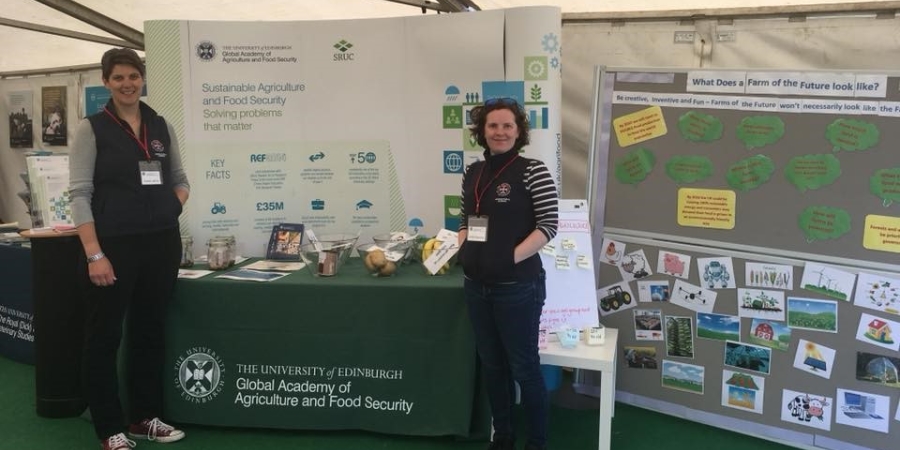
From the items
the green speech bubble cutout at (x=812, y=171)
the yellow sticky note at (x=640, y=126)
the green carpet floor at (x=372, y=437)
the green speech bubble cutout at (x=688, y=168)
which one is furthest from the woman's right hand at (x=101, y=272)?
the green speech bubble cutout at (x=812, y=171)

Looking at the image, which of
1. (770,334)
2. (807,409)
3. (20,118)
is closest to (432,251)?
(770,334)

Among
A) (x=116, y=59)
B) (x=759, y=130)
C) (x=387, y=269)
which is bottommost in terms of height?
(x=387, y=269)

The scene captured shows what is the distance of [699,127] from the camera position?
2594 mm

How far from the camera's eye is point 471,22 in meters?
2.81

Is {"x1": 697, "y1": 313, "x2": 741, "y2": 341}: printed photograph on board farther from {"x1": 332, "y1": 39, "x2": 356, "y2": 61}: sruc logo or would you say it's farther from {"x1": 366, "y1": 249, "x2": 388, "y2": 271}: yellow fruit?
{"x1": 332, "y1": 39, "x2": 356, "y2": 61}: sruc logo

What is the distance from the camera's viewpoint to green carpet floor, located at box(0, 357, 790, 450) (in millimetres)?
2457

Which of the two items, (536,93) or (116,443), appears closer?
(116,443)

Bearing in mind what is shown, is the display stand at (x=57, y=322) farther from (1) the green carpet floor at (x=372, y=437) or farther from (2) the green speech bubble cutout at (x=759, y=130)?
(2) the green speech bubble cutout at (x=759, y=130)

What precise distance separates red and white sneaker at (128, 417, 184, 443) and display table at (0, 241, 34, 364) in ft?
4.12

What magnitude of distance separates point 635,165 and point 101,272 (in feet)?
7.24

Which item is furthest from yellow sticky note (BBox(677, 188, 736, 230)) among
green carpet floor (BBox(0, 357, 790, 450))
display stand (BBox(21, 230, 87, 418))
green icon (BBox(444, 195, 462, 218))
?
display stand (BBox(21, 230, 87, 418))

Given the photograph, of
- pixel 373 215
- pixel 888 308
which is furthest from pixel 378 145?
pixel 888 308

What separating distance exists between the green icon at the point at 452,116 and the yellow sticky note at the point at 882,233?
1742 mm

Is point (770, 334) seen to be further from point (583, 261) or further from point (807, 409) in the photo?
point (583, 261)
